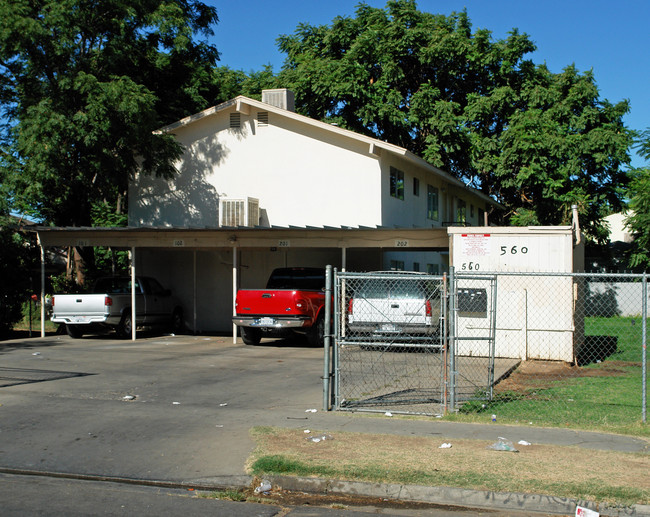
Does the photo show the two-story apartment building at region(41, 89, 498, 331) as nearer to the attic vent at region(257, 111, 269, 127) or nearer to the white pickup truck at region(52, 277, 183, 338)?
the attic vent at region(257, 111, 269, 127)

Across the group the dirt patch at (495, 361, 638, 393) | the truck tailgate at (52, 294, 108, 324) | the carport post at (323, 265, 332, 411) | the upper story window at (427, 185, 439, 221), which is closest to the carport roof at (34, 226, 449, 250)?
the truck tailgate at (52, 294, 108, 324)

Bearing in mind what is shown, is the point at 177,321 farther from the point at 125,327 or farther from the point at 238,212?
the point at 238,212

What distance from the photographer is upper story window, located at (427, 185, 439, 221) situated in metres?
28.0

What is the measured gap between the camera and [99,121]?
20.7 metres

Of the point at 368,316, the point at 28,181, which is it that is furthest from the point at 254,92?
the point at 368,316

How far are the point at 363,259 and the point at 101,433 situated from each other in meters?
16.1

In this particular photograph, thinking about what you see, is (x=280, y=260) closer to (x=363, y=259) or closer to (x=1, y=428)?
(x=363, y=259)

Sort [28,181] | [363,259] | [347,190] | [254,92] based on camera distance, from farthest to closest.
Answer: [254,92] → [363,259] → [347,190] → [28,181]

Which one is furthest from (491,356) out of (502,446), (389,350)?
(389,350)

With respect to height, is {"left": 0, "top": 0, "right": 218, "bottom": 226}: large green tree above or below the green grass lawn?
above

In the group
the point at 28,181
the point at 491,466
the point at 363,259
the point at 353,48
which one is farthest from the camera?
the point at 353,48

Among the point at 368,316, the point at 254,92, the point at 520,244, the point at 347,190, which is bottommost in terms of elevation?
the point at 368,316

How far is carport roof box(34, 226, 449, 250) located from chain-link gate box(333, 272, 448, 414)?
1344mm

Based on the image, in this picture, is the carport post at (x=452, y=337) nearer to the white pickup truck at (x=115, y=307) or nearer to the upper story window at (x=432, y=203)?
the white pickup truck at (x=115, y=307)
